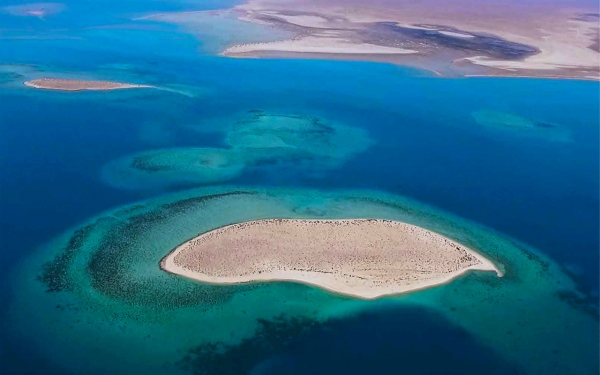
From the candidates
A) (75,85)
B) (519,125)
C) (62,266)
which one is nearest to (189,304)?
(62,266)

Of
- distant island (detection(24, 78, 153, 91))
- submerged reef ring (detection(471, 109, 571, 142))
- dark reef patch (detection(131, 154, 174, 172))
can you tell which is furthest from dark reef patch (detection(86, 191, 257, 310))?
submerged reef ring (detection(471, 109, 571, 142))

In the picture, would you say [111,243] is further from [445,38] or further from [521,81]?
[445,38]

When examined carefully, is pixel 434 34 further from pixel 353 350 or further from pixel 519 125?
pixel 353 350

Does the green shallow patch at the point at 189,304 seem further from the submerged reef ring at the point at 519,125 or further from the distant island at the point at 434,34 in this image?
the distant island at the point at 434,34

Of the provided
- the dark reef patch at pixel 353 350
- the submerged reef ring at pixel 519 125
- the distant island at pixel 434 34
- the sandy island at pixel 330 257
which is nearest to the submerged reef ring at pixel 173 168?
the sandy island at pixel 330 257

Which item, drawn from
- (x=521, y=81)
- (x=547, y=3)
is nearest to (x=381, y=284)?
(x=521, y=81)
